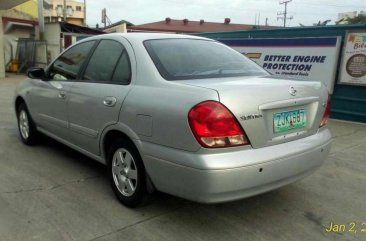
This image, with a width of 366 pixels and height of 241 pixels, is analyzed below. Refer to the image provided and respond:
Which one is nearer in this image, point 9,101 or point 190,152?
point 190,152

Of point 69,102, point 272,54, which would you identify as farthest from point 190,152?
point 272,54

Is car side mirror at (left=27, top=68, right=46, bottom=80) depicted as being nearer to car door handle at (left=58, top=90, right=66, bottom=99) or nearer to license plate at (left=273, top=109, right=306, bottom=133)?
car door handle at (left=58, top=90, right=66, bottom=99)

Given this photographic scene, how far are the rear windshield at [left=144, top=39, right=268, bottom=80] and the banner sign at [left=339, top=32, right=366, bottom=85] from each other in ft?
15.7

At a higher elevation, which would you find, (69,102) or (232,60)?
(232,60)

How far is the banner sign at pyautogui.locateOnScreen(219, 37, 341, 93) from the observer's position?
8469mm

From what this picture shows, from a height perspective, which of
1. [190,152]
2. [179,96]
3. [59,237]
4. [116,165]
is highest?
[179,96]

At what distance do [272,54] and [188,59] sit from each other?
6361mm

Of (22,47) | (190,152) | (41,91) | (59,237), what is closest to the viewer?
(190,152)

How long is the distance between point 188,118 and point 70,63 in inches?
91.6

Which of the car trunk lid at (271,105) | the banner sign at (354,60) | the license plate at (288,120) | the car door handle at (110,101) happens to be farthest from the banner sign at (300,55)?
the car door handle at (110,101)

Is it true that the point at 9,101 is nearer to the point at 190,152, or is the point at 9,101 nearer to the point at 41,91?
the point at 41,91

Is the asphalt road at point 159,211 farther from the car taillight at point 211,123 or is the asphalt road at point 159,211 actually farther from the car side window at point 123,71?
the car side window at point 123,71

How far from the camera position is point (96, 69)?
411 cm

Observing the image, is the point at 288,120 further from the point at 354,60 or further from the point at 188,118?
the point at 354,60
